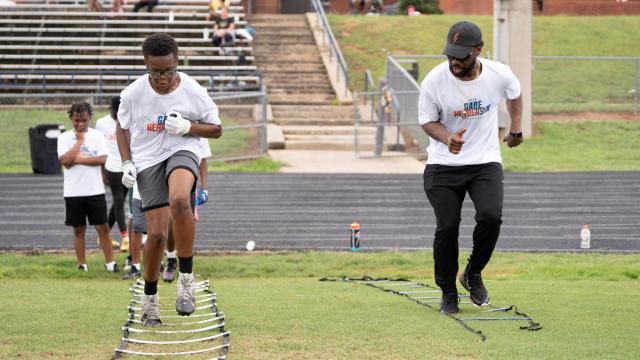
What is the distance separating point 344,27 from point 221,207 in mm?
24368

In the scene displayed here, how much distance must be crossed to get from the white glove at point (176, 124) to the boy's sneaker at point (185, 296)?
1.02 m

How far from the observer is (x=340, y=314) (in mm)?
8328

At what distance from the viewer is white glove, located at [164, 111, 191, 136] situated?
25.9 ft

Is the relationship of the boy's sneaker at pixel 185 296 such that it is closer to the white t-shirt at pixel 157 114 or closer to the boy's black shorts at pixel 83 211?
the white t-shirt at pixel 157 114

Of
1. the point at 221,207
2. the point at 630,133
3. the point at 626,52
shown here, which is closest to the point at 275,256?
the point at 221,207

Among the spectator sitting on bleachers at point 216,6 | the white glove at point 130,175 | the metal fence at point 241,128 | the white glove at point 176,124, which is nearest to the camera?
the white glove at point 176,124

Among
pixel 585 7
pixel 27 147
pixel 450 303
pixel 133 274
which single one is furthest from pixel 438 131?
pixel 585 7

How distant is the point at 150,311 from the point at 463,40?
2912 mm

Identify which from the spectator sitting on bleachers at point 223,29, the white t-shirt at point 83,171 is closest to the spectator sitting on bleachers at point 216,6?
the spectator sitting on bleachers at point 223,29

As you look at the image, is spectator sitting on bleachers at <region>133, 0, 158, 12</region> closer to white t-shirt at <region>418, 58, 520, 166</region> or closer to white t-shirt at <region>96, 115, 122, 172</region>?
white t-shirt at <region>96, 115, 122, 172</region>

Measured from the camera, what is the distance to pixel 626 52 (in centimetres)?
3997

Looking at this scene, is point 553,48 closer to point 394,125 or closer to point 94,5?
point 394,125

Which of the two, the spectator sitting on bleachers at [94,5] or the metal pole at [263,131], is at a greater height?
the spectator sitting on bleachers at [94,5]

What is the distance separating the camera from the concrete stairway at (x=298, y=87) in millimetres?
29766
